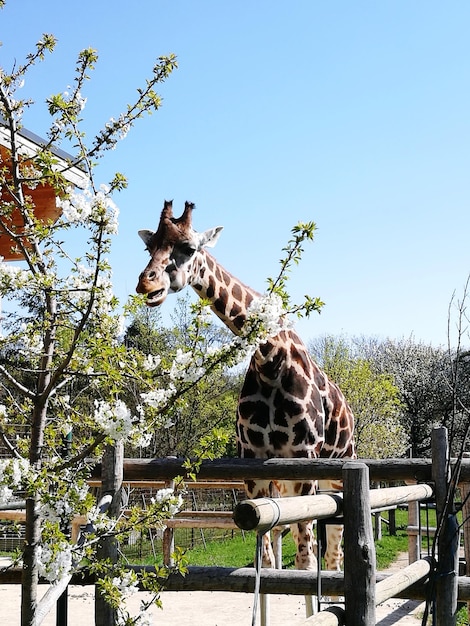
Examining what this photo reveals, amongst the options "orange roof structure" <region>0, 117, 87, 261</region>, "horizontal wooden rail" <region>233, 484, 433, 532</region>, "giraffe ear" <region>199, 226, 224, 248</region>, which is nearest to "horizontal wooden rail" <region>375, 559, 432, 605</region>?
"horizontal wooden rail" <region>233, 484, 433, 532</region>

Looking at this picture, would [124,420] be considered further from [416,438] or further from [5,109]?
[416,438]

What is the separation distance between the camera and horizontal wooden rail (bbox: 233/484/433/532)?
71.5 inches

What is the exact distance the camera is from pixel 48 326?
110 inches

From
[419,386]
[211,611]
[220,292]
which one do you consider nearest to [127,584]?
[220,292]

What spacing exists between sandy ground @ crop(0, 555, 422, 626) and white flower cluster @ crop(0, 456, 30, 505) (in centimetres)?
369

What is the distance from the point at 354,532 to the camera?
2387 millimetres

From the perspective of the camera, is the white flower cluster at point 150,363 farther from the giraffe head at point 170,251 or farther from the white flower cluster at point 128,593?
the giraffe head at point 170,251

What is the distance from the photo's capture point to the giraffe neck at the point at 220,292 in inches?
174

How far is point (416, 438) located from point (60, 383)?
25.2 metres

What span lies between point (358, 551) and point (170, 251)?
2260mm

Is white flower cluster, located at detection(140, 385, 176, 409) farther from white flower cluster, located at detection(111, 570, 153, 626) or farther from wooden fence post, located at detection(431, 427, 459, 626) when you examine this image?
wooden fence post, located at detection(431, 427, 459, 626)

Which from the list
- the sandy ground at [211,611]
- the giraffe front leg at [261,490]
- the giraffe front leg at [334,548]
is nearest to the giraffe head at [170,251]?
the giraffe front leg at [261,490]

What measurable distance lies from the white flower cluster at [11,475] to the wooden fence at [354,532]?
1063 mm

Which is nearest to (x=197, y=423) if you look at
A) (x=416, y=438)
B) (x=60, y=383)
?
(x=416, y=438)
